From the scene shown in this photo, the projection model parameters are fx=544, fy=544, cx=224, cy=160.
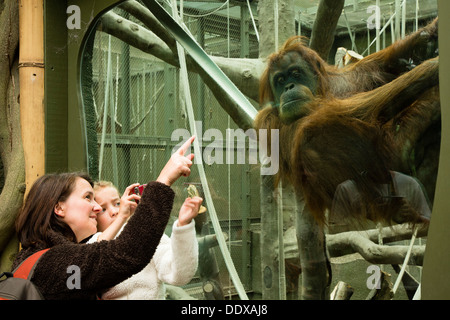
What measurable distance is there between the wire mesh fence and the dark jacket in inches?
11.6

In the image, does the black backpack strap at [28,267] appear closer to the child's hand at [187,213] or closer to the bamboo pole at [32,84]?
the child's hand at [187,213]

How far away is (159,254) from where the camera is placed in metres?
1.49

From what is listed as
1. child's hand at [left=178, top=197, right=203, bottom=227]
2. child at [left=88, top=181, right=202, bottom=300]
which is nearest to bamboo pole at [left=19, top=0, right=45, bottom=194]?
child at [left=88, top=181, right=202, bottom=300]

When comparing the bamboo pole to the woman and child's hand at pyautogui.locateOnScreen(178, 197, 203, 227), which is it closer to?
the woman

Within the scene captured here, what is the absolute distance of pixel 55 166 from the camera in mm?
2111

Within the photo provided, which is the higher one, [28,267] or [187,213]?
[187,213]

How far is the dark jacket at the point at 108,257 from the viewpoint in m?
1.28

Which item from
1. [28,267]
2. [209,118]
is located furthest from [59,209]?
[209,118]

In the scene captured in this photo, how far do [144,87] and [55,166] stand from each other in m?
0.54

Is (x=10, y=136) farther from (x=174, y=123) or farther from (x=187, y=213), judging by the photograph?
(x=187, y=213)

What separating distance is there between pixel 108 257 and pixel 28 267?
21 cm

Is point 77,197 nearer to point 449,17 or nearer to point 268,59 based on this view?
point 268,59

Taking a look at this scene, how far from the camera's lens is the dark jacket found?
1.28 m

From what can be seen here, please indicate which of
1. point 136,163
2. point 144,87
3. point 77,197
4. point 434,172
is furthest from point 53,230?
point 434,172
